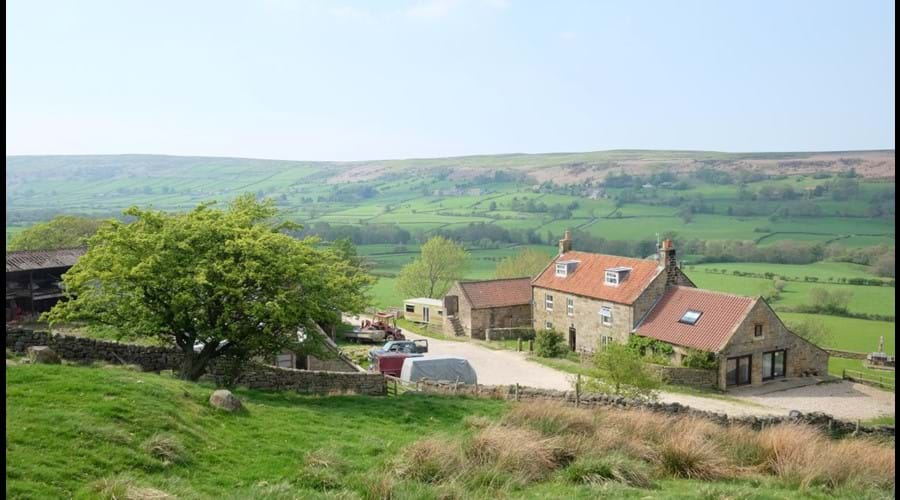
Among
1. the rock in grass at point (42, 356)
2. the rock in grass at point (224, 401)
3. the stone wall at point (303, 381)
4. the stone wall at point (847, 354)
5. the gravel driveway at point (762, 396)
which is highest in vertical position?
the rock in grass at point (42, 356)

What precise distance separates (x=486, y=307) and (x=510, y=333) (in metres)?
2.29

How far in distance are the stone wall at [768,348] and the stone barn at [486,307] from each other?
15901 mm

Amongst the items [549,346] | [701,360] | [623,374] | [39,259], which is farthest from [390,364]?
[39,259]

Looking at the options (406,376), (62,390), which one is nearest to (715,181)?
(406,376)

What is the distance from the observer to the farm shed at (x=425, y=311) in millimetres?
53250

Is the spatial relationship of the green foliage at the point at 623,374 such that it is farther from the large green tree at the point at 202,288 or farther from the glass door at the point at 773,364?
the glass door at the point at 773,364

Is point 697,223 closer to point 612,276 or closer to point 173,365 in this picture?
point 612,276

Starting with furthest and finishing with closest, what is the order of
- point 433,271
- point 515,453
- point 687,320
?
point 433,271 < point 687,320 < point 515,453

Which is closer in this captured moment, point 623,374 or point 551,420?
point 551,420

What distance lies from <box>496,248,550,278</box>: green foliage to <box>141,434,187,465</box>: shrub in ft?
169

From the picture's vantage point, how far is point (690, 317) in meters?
38.3

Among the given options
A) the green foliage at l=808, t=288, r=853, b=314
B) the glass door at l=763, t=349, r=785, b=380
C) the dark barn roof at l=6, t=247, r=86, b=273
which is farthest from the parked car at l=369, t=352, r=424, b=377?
the green foliage at l=808, t=288, r=853, b=314

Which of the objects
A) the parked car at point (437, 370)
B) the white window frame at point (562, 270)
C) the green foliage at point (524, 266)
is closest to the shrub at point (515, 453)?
the parked car at point (437, 370)

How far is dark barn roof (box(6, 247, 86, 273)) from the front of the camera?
131 ft
